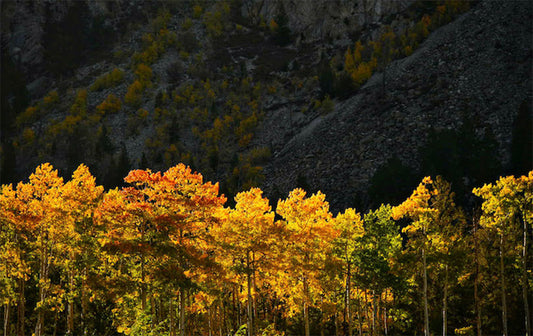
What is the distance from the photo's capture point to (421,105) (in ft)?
352

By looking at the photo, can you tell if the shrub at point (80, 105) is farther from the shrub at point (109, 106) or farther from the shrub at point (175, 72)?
the shrub at point (175, 72)

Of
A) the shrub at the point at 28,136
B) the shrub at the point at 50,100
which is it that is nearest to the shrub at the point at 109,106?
the shrub at the point at 28,136

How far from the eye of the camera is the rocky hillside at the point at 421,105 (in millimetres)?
95500

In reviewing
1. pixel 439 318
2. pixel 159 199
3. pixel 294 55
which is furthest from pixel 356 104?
pixel 159 199

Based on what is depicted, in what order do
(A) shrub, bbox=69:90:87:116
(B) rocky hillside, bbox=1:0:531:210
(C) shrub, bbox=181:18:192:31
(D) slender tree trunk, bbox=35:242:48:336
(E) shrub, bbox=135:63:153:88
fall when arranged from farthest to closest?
1. (C) shrub, bbox=181:18:192:31
2. (E) shrub, bbox=135:63:153:88
3. (A) shrub, bbox=69:90:87:116
4. (B) rocky hillside, bbox=1:0:531:210
5. (D) slender tree trunk, bbox=35:242:48:336

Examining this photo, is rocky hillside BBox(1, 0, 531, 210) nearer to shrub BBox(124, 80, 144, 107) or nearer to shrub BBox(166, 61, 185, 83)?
shrub BBox(124, 80, 144, 107)

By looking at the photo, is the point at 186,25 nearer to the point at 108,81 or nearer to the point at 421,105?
the point at 108,81

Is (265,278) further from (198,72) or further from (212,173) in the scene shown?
(198,72)

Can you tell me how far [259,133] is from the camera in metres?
136

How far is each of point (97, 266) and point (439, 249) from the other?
19920 mm

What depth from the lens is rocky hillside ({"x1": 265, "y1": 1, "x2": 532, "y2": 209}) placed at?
95.5m

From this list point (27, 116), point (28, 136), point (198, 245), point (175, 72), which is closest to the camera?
point (198, 245)

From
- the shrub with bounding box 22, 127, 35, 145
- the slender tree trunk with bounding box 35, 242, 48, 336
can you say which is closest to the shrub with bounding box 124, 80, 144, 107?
the shrub with bounding box 22, 127, 35, 145

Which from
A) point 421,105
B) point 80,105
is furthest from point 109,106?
point 421,105
